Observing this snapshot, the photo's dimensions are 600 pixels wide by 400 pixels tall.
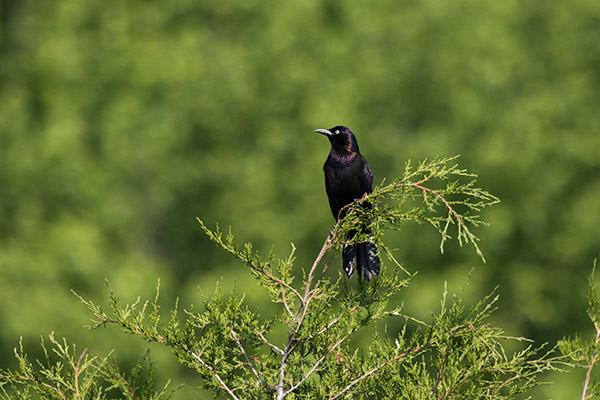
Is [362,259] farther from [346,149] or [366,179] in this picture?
[346,149]

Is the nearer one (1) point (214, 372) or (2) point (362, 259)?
(1) point (214, 372)

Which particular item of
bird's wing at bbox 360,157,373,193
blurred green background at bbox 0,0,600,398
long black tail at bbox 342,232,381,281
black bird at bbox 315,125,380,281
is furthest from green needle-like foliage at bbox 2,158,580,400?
blurred green background at bbox 0,0,600,398

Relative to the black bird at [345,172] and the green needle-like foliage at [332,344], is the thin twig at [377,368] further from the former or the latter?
the black bird at [345,172]

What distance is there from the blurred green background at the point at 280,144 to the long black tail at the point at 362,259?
1274 centimetres

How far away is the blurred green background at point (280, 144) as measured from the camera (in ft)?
62.8

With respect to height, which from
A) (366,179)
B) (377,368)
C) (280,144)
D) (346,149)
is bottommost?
(280,144)

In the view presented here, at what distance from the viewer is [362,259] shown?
16.2 feet

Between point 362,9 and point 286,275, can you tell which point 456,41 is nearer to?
point 362,9

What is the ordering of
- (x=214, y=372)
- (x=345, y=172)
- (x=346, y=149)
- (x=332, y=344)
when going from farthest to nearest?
1. (x=346, y=149)
2. (x=345, y=172)
3. (x=332, y=344)
4. (x=214, y=372)

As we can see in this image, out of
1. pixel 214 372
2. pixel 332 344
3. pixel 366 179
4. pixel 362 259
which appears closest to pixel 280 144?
pixel 366 179

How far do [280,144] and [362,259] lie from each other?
16.8 meters

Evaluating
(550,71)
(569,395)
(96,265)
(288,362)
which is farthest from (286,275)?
(550,71)

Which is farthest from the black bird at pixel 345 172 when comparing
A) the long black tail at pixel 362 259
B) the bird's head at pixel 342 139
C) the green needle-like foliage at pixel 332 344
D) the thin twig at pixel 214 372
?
the thin twig at pixel 214 372

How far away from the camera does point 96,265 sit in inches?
750
